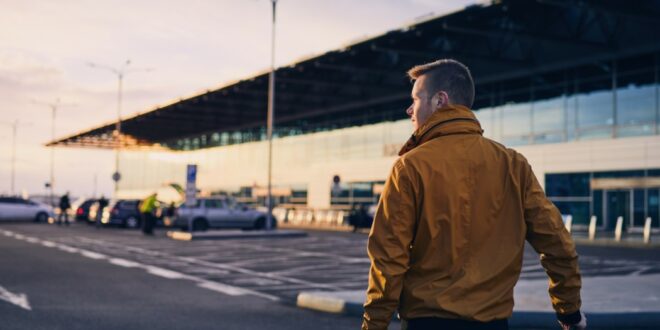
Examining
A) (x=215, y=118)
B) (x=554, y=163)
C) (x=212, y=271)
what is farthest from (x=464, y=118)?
(x=215, y=118)

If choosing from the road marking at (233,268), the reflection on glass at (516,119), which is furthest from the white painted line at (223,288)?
the reflection on glass at (516,119)

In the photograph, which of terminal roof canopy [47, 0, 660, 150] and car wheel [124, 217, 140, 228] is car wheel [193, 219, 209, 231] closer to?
car wheel [124, 217, 140, 228]

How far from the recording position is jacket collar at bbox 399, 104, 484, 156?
3.10 meters

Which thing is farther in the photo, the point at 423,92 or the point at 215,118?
the point at 215,118

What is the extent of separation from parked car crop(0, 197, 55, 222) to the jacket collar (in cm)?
4948

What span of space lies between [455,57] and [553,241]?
3462 centimetres

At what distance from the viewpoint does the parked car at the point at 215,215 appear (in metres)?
34.5

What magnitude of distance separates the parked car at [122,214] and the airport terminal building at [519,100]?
993 centimetres

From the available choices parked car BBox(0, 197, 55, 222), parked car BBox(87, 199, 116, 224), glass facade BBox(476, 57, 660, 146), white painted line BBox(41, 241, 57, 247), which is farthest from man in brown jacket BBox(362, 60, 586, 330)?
parked car BBox(0, 197, 55, 222)

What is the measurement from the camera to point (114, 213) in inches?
1587

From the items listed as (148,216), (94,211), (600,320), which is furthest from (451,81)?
(94,211)

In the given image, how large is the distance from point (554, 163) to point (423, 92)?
36045 millimetres

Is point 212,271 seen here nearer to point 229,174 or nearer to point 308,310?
point 308,310

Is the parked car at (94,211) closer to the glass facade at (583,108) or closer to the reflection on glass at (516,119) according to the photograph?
the glass facade at (583,108)
